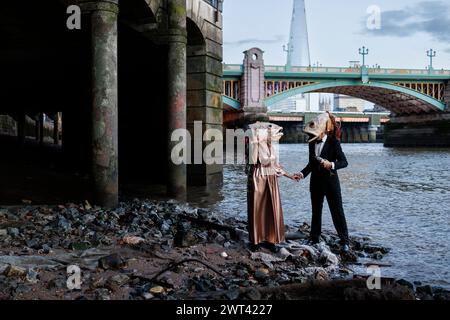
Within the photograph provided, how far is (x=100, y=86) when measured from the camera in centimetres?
816

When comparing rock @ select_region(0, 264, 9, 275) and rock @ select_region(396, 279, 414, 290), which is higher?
rock @ select_region(0, 264, 9, 275)

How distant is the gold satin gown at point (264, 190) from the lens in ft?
18.6

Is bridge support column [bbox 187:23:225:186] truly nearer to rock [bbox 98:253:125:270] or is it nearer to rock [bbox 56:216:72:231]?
rock [bbox 56:216:72:231]

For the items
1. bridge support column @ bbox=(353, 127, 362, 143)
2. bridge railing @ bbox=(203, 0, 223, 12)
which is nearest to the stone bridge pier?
bridge support column @ bbox=(353, 127, 362, 143)

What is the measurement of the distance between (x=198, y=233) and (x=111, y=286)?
2432mm

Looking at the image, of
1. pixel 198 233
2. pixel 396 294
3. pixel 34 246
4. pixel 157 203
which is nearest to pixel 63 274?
pixel 34 246

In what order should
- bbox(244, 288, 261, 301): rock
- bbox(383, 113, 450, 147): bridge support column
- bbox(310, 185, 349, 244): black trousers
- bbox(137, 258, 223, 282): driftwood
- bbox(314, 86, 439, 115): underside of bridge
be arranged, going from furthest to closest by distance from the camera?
bbox(314, 86, 439, 115): underside of bridge
bbox(383, 113, 450, 147): bridge support column
bbox(310, 185, 349, 244): black trousers
bbox(137, 258, 223, 282): driftwood
bbox(244, 288, 261, 301): rock

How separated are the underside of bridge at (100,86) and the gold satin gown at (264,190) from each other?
346 centimetres

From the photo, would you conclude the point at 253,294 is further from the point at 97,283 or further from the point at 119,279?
the point at 97,283

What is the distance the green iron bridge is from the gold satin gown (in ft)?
160

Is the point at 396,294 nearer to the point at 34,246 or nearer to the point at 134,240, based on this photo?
the point at 134,240

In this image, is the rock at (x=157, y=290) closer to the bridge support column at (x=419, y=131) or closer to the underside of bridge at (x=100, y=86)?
the underside of bridge at (x=100, y=86)

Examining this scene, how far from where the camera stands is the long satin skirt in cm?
571

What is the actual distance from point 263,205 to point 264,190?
0.18m
